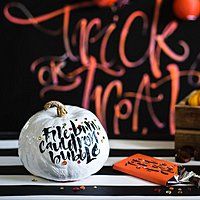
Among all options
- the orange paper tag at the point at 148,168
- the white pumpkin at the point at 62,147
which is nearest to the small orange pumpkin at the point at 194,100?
the orange paper tag at the point at 148,168

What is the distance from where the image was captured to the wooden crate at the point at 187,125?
5.71 feet

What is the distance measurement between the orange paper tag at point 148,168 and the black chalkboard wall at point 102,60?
2.06ft

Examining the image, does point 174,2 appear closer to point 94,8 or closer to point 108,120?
point 94,8

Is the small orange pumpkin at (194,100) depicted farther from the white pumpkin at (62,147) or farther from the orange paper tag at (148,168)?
the white pumpkin at (62,147)

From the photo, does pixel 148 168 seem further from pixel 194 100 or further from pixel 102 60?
pixel 102 60

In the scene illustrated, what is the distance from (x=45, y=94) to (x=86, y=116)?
78 centimetres

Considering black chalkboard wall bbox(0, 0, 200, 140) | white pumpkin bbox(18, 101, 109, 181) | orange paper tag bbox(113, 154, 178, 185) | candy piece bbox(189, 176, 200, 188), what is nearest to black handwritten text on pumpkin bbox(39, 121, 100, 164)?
white pumpkin bbox(18, 101, 109, 181)

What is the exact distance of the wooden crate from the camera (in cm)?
174

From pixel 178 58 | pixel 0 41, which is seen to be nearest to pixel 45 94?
pixel 0 41

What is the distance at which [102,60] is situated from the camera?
226cm

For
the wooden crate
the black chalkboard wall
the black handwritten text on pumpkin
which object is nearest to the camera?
the black handwritten text on pumpkin

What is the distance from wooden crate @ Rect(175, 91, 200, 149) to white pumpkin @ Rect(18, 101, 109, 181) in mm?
347

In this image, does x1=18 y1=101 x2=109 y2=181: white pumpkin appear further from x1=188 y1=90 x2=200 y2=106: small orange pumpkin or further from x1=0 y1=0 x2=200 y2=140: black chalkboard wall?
x1=0 y1=0 x2=200 y2=140: black chalkboard wall

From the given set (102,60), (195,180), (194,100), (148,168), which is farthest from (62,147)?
(102,60)
